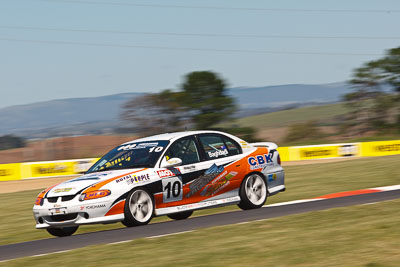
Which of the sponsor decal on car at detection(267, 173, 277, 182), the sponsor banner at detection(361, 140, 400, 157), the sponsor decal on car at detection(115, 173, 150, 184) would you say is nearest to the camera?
the sponsor decal on car at detection(115, 173, 150, 184)

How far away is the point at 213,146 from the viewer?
11094 mm

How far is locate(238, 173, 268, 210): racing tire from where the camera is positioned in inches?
436

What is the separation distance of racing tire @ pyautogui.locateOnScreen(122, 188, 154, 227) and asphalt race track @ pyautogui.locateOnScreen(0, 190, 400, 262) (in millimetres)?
152

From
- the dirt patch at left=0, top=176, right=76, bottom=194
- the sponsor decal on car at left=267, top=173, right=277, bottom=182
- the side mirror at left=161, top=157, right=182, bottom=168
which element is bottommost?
the dirt patch at left=0, top=176, right=76, bottom=194

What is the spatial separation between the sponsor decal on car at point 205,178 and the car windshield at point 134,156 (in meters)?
0.76

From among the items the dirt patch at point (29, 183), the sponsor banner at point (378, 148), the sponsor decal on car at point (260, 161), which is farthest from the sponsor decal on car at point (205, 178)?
the sponsor banner at point (378, 148)

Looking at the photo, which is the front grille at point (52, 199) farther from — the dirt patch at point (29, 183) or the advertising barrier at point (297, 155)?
the advertising barrier at point (297, 155)

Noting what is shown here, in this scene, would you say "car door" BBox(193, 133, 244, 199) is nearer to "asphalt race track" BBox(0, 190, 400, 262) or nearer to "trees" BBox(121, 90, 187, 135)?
"asphalt race track" BBox(0, 190, 400, 262)

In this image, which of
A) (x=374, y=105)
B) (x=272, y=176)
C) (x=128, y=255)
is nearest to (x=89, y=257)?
(x=128, y=255)

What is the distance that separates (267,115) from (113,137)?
80841 mm

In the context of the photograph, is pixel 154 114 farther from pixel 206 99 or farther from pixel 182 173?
pixel 182 173

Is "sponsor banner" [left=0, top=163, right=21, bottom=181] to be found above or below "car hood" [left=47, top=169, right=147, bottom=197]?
below

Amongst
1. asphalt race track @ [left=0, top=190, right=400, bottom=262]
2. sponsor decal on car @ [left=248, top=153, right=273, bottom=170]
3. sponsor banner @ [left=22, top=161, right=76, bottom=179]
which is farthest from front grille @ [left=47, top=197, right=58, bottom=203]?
sponsor banner @ [left=22, top=161, right=76, bottom=179]

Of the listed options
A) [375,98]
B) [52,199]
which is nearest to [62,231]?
[52,199]
